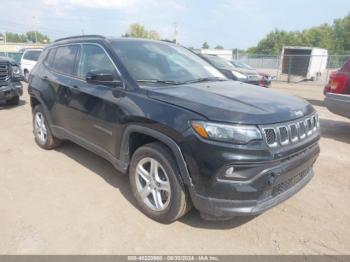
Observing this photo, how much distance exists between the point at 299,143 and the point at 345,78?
4.23 metres

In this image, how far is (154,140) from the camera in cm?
314

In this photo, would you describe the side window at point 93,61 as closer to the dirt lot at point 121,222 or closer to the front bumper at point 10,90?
the dirt lot at point 121,222

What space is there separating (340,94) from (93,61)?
503 cm

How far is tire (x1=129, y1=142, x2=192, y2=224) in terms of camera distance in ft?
9.31

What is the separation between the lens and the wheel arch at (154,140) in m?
2.72

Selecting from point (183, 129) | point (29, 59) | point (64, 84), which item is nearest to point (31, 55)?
point (29, 59)

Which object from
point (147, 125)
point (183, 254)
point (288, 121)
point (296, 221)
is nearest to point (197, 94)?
point (147, 125)

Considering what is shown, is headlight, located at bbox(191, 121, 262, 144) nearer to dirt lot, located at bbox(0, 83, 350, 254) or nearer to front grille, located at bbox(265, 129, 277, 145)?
front grille, located at bbox(265, 129, 277, 145)

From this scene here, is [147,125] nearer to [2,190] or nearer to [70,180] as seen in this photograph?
[70,180]

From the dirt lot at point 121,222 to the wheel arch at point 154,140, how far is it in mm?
619

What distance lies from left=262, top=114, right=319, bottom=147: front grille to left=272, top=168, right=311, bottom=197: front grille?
0.37 meters

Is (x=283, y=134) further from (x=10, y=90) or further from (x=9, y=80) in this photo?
(x=9, y=80)

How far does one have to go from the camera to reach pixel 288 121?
2803 millimetres

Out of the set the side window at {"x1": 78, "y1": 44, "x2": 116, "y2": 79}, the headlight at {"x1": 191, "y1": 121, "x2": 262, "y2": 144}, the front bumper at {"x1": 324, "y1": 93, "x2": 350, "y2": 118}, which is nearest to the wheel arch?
the headlight at {"x1": 191, "y1": 121, "x2": 262, "y2": 144}
